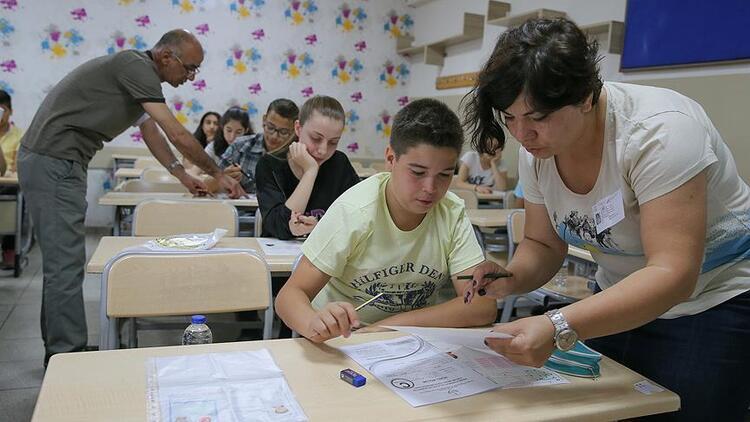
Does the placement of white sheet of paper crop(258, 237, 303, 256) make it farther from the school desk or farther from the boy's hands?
the school desk

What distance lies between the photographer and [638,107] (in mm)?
1063

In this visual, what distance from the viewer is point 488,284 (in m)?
1.25

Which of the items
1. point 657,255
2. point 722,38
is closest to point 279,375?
point 657,255

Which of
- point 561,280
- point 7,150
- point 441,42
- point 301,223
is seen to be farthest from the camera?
point 441,42

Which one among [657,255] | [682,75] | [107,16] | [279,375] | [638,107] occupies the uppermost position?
[107,16]

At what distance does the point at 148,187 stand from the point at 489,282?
2949mm

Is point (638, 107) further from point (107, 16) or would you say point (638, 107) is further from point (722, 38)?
point (107, 16)

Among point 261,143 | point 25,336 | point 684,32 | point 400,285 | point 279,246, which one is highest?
point 684,32

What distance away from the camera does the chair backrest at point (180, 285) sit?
57.7 inches

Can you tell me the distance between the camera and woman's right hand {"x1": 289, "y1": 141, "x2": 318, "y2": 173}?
2291mm

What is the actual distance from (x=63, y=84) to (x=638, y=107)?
239 cm

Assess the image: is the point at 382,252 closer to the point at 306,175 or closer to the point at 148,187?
the point at 306,175

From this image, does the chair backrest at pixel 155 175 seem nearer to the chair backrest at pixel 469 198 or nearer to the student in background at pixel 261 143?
the student in background at pixel 261 143

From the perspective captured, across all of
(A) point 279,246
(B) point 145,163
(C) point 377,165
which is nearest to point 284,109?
(A) point 279,246
